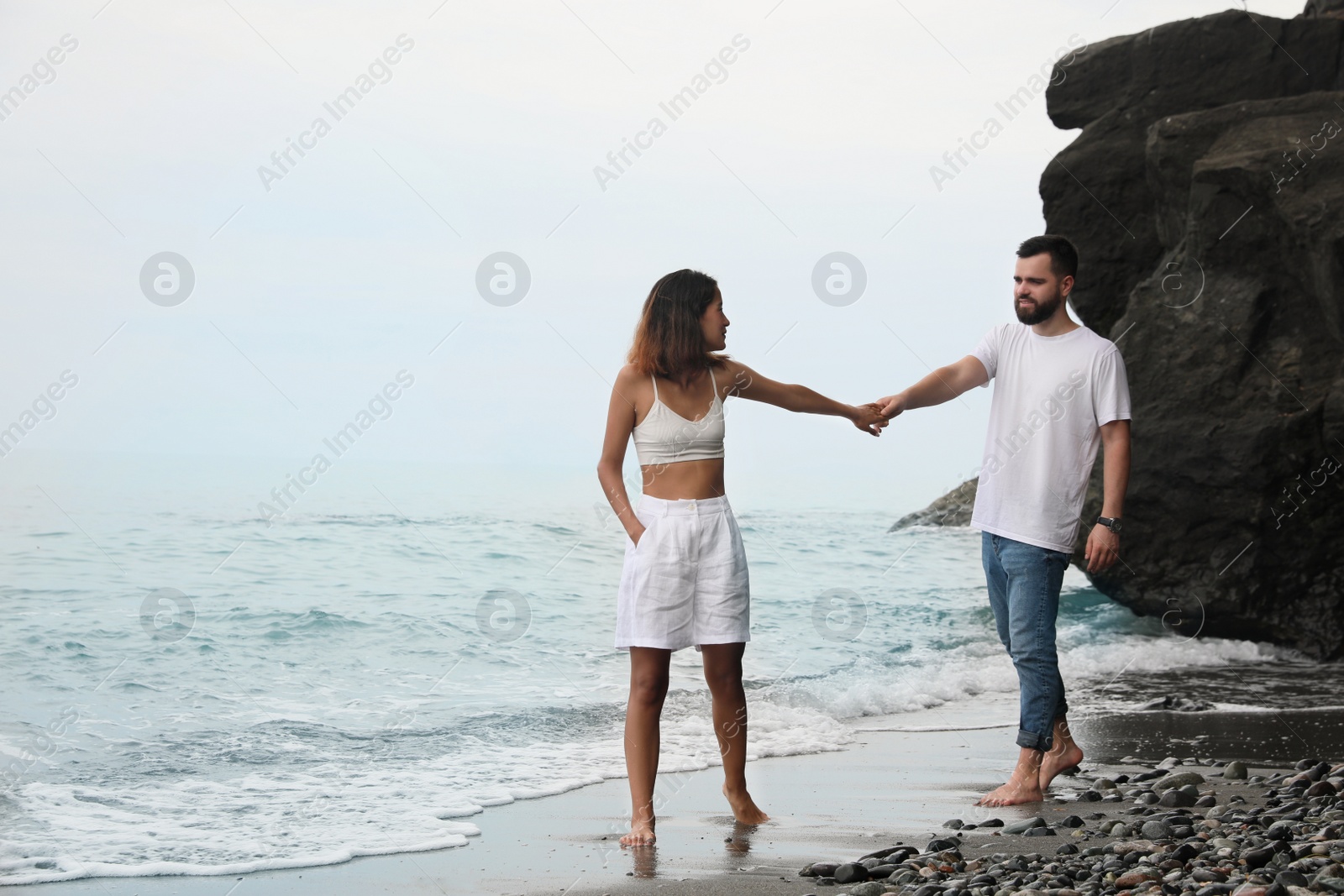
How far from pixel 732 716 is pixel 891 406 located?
5.22 ft

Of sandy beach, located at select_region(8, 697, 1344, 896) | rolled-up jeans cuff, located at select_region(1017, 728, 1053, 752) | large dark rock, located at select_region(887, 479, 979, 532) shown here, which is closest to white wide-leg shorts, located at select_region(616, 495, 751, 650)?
sandy beach, located at select_region(8, 697, 1344, 896)

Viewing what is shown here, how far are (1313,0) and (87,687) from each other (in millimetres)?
11401

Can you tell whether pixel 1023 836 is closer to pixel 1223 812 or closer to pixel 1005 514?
pixel 1223 812

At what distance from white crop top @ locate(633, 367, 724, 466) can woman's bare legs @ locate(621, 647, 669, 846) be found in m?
0.68

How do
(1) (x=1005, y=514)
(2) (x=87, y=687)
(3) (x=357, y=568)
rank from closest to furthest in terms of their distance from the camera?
(1) (x=1005, y=514) < (2) (x=87, y=687) < (3) (x=357, y=568)

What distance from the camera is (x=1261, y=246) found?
8.80 m

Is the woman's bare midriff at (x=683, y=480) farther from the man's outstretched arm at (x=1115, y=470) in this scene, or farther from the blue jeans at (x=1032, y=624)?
the man's outstretched arm at (x=1115, y=470)

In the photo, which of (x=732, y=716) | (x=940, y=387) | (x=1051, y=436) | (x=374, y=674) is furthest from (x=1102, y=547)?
(x=374, y=674)

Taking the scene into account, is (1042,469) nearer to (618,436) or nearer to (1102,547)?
(1102,547)

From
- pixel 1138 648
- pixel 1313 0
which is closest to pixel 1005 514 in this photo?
pixel 1138 648

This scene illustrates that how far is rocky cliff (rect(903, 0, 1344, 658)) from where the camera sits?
8.59 meters

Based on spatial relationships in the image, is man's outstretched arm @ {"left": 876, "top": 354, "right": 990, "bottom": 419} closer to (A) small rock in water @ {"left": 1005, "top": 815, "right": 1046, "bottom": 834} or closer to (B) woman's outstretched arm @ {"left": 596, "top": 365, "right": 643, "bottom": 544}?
(B) woman's outstretched arm @ {"left": 596, "top": 365, "right": 643, "bottom": 544}

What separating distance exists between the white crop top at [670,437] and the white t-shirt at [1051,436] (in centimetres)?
116

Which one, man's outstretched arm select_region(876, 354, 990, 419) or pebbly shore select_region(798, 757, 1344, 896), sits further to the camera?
man's outstretched arm select_region(876, 354, 990, 419)
